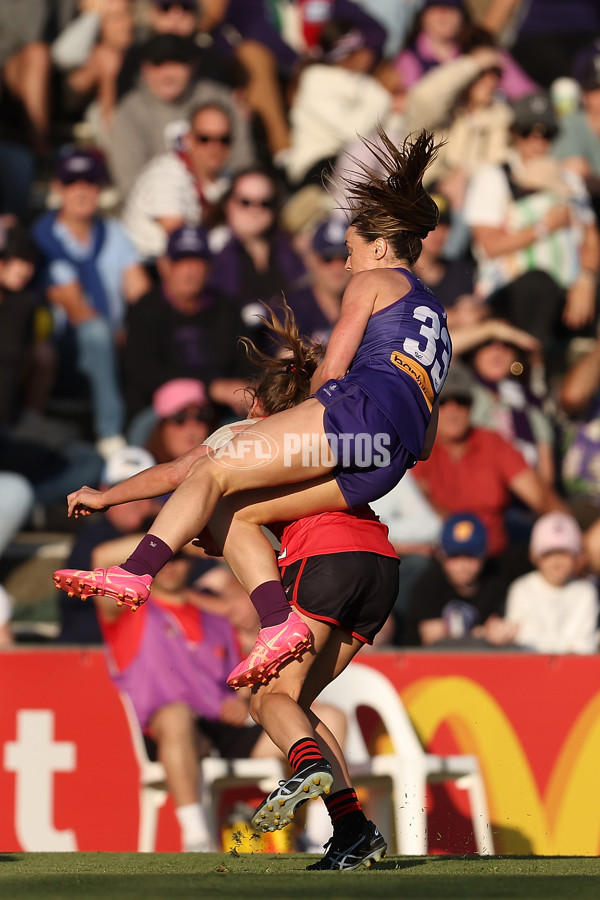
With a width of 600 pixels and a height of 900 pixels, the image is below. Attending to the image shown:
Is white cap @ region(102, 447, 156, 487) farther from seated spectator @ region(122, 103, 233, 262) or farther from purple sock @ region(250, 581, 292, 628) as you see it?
purple sock @ region(250, 581, 292, 628)

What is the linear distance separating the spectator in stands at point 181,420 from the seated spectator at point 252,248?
1.45 m

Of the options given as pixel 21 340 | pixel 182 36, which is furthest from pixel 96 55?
pixel 21 340

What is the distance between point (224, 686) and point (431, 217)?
11.2ft

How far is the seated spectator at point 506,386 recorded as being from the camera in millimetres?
10047

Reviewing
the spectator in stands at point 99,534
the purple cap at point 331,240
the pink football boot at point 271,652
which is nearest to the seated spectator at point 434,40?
the purple cap at point 331,240

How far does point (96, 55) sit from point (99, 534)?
15.8 ft

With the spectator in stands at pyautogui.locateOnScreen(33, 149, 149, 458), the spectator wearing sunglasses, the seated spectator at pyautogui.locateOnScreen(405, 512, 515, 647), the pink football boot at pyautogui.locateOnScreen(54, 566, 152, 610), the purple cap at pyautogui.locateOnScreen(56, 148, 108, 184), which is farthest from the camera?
the spectator wearing sunglasses

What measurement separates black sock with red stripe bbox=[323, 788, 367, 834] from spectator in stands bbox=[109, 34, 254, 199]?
681cm

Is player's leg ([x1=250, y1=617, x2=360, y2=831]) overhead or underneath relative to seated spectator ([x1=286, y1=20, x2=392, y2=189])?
underneath

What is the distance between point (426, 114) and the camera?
37.9 feet

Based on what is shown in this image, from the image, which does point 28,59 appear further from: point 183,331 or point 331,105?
point 183,331

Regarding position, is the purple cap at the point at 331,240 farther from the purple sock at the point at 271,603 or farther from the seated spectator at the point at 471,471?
the purple sock at the point at 271,603

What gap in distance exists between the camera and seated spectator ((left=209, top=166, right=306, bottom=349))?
1029cm

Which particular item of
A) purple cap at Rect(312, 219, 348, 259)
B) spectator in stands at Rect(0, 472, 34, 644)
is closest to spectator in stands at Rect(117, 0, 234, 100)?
purple cap at Rect(312, 219, 348, 259)
